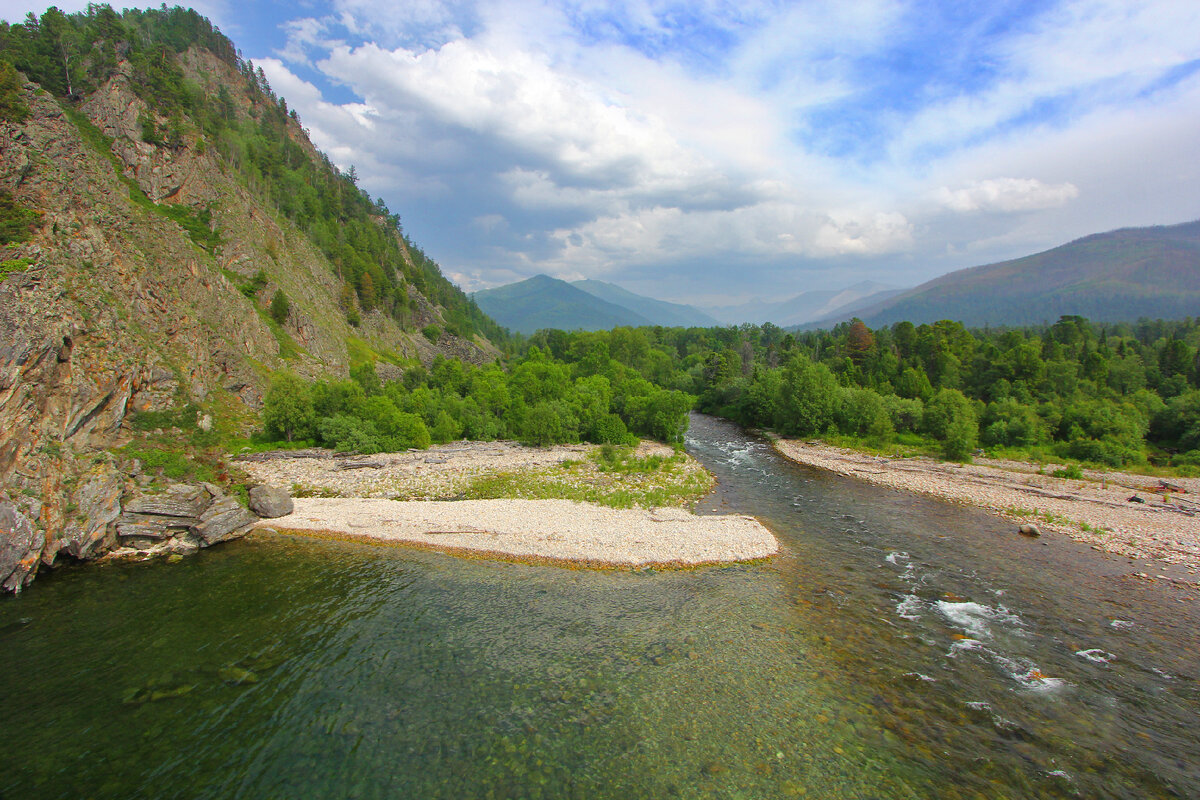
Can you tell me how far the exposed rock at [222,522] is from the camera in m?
23.8

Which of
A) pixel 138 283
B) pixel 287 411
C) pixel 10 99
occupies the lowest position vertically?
pixel 287 411

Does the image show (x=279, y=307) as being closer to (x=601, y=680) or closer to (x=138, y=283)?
(x=138, y=283)

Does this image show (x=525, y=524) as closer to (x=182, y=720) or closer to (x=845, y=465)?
(x=182, y=720)

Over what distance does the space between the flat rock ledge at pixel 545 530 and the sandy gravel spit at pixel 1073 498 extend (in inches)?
667

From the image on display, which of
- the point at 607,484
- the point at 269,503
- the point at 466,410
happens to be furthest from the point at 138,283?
the point at 607,484

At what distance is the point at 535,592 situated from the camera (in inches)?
765

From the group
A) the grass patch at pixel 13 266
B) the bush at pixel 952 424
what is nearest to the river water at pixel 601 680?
the grass patch at pixel 13 266

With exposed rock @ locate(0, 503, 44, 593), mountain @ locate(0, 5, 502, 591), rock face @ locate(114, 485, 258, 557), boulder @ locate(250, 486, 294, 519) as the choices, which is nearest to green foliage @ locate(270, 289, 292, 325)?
mountain @ locate(0, 5, 502, 591)

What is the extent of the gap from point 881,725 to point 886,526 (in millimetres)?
17096

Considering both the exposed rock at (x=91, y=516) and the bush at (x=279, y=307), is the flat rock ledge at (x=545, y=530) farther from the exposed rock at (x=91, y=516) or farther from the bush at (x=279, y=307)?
the bush at (x=279, y=307)

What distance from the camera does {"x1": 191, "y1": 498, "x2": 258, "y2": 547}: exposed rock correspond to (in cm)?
2381

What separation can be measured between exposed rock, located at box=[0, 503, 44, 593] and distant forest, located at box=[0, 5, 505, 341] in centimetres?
3756

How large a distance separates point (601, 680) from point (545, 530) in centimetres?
1110

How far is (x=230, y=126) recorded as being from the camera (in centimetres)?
9138
